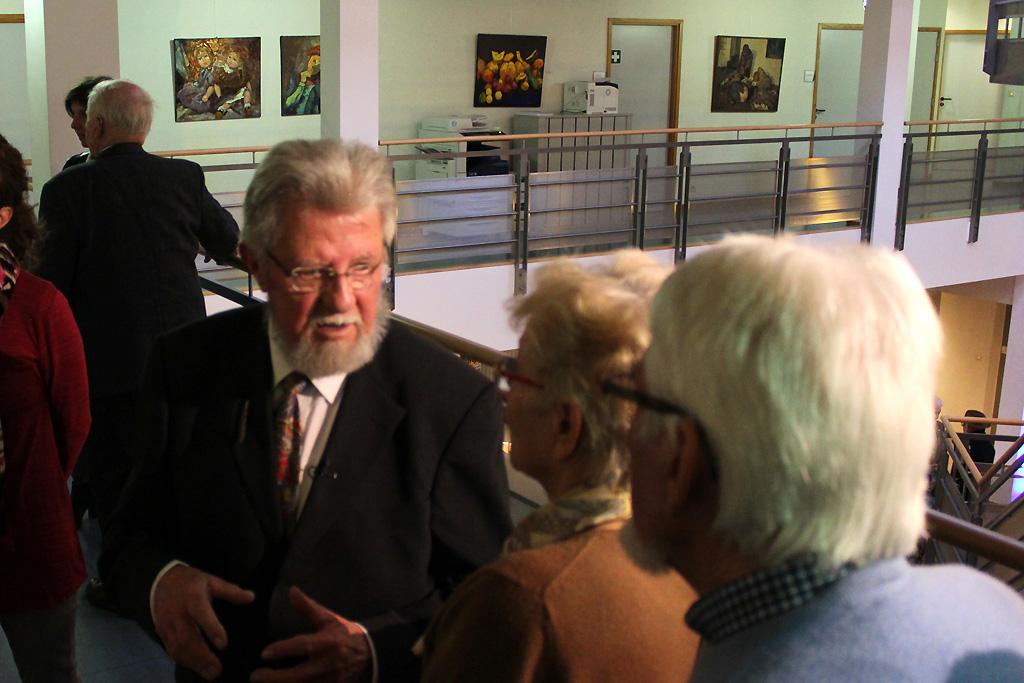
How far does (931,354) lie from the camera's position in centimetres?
85

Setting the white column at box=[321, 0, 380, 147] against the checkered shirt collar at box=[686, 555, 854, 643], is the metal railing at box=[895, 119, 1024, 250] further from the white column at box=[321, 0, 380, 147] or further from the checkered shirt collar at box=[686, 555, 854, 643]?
the checkered shirt collar at box=[686, 555, 854, 643]

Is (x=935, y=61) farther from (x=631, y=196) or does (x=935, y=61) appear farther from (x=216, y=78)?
(x=216, y=78)

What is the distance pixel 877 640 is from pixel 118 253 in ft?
7.89

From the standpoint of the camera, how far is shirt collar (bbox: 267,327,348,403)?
142cm

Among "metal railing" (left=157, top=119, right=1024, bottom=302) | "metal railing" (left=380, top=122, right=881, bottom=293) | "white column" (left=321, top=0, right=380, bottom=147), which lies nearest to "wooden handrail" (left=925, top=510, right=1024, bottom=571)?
"metal railing" (left=157, top=119, right=1024, bottom=302)

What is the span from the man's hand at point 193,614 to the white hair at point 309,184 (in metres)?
0.45

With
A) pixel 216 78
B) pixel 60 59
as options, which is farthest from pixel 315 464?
pixel 216 78

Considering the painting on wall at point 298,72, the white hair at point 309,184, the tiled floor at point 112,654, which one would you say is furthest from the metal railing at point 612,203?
the white hair at point 309,184

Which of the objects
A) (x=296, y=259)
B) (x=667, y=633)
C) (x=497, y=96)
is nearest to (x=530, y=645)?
(x=667, y=633)

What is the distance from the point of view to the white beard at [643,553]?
3.13ft

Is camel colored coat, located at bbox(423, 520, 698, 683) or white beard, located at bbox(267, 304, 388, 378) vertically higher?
white beard, located at bbox(267, 304, 388, 378)

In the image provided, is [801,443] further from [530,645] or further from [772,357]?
[530,645]

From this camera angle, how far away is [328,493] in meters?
1.35

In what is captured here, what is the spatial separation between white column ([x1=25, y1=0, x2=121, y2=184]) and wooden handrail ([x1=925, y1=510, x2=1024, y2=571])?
4.83 m
